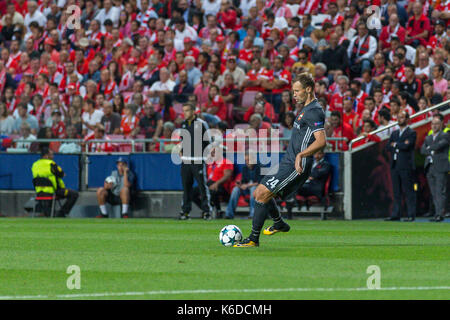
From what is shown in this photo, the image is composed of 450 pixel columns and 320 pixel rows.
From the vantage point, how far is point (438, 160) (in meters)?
21.4

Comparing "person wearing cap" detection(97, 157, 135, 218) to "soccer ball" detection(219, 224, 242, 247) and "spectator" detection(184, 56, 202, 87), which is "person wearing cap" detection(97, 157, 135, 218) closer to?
"spectator" detection(184, 56, 202, 87)

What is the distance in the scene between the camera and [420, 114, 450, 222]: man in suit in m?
21.1

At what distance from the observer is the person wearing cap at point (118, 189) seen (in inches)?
930

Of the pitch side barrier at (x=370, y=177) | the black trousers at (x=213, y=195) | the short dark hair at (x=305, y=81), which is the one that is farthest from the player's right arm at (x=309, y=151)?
the black trousers at (x=213, y=195)

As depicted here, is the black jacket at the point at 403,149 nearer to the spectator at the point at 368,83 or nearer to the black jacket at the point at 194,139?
the spectator at the point at 368,83

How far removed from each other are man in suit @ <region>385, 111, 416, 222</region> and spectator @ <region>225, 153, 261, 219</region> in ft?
10.2

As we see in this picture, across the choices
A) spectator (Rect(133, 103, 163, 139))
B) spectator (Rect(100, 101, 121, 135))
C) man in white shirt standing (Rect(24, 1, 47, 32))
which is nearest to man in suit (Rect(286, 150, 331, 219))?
spectator (Rect(133, 103, 163, 139))

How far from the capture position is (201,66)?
88.0ft

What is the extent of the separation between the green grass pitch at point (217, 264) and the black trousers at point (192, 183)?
3.82 meters

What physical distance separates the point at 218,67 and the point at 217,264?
15709 mm
